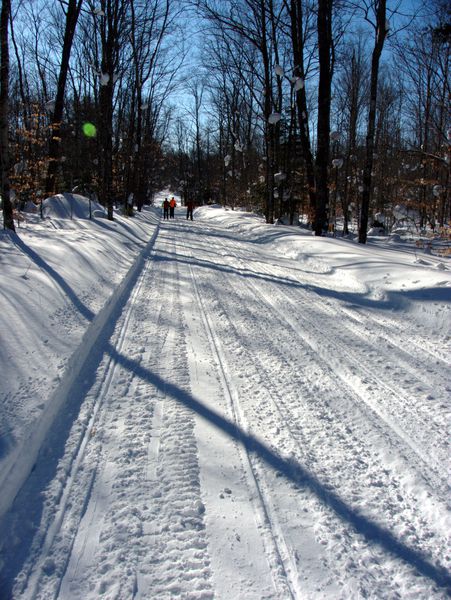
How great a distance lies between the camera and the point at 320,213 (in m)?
14.1

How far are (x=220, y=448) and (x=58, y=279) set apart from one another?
4.54m

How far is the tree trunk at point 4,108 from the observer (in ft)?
24.4

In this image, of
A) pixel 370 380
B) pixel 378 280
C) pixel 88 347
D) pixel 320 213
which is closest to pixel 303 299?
pixel 378 280

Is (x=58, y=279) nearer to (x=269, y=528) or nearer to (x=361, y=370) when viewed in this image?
(x=361, y=370)

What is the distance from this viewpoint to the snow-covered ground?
1840mm

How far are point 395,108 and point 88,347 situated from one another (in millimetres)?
37036

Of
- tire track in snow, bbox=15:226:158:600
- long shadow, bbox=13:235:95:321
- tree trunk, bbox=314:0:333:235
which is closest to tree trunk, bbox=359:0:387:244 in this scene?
tree trunk, bbox=314:0:333:235

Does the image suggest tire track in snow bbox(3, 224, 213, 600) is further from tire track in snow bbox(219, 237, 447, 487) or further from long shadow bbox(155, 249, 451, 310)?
long shadow bbox(155, 249, 451, 310)

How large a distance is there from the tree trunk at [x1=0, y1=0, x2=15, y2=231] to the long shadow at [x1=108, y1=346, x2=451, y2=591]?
6.56 metres

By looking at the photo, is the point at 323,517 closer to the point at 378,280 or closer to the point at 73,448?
the point at 73,448

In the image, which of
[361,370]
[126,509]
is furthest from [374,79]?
[126,509]

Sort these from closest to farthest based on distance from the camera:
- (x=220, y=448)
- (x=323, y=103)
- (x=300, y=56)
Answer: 1. (x=220, y=448)
2. (x=323, y=103)
3. (x=300, y=56)

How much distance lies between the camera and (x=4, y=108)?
7.66 meters

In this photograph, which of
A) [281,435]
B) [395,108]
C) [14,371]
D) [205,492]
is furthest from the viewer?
[395,108]
